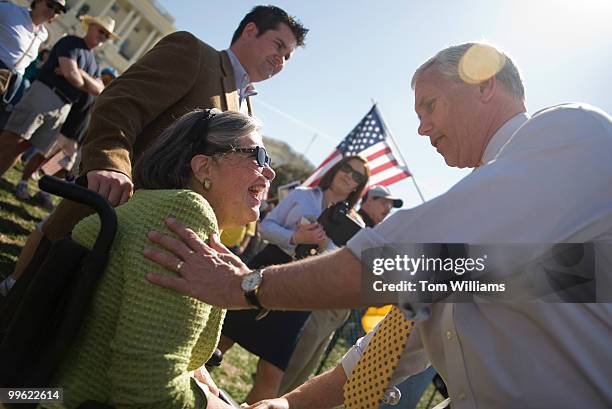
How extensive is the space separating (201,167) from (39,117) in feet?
14.8

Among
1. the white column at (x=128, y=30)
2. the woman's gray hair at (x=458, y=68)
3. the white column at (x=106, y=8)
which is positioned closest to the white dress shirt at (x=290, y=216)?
the woman's gray hair at (x=458, y=68)

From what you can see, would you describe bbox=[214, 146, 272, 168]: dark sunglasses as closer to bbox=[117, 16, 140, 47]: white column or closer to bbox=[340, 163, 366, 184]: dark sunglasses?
bbox=[340, 163, 366, 184]: dark sunglasses

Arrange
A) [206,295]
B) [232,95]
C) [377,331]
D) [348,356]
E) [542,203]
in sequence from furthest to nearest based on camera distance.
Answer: [232,95] → [348,356] → [377,331] → [206,295] → [542,203]

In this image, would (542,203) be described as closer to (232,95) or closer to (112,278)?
(112,278)

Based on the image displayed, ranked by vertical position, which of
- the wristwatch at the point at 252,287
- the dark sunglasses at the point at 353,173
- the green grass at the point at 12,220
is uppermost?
the dark sunglasses at the point at 353,173

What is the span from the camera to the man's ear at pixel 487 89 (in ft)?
7.45

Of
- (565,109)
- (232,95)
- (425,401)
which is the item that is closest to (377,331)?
(565,109)

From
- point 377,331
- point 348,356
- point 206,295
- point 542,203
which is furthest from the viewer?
point 348,356

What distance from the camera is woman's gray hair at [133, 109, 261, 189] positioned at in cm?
225

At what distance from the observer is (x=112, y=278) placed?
164 centimetres

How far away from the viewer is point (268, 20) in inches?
145

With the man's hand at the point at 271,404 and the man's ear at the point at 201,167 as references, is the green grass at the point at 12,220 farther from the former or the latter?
the man's hand at the point at 271,404

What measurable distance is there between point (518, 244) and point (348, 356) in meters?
1.19

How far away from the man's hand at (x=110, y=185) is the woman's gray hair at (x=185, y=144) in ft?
0.21
